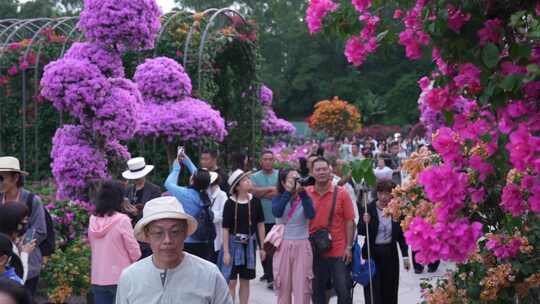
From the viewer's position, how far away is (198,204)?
21.4 feet

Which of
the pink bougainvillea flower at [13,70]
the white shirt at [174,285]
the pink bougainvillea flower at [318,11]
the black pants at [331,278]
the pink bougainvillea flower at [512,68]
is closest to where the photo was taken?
the pink bougainvillea flower at [512,68]

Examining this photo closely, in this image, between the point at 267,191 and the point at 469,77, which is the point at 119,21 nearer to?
the point at 267,191

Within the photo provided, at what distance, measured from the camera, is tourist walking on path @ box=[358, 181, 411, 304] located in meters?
6.30

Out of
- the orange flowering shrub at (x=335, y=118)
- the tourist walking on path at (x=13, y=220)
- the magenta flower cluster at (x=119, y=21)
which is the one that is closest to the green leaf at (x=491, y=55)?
the tourist walking on path at (x=13, y=220)

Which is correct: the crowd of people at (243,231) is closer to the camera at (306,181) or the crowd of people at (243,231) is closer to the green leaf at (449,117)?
the camera at (306,181)

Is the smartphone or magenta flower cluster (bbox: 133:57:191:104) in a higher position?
magenta flower cluster (bbox: 133:57:191:104)

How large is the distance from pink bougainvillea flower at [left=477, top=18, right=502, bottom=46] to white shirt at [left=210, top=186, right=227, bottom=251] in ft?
17.1

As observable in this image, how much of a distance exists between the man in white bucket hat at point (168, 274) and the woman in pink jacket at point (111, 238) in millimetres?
2290

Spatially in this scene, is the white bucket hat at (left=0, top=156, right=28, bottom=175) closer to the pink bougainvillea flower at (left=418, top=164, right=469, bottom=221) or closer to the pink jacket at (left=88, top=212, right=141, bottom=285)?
the pink jacket at (left=88, top=212, right=141, bottom=285)

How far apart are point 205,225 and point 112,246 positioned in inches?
51.4

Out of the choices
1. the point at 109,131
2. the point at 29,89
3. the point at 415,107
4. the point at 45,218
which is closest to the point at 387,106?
the point at 415,107

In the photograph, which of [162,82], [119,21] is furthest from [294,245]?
[162,82]

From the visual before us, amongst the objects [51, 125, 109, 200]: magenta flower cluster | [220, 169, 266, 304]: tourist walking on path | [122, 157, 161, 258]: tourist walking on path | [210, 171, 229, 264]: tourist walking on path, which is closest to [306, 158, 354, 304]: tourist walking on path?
[220, 169, 266, 304]: tourist walking on path

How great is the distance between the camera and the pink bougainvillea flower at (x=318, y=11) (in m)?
2.63
